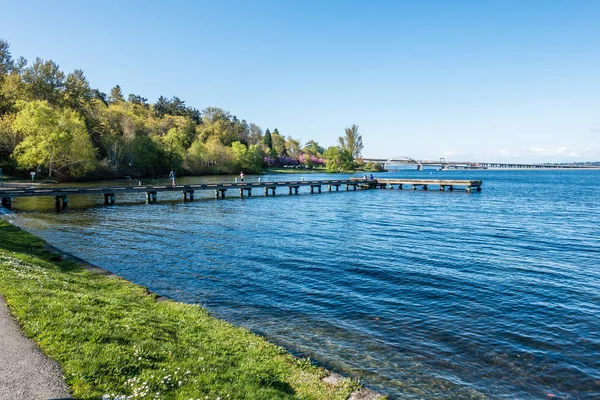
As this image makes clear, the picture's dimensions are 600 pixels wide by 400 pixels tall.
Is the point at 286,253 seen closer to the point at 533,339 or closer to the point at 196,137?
the point at 533,339

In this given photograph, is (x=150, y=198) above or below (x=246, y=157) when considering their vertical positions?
below

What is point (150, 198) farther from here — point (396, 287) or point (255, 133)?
point (255, 133)

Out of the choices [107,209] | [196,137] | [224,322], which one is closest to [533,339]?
[224,322]

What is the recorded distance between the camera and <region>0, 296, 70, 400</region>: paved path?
5.61 meters

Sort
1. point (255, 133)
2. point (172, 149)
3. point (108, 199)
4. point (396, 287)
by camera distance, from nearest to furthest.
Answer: point (396, 287) → point (108, 199) → point (172, 149) → point (255, 133)

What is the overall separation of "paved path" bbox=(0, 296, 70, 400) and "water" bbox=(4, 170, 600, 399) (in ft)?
19.2

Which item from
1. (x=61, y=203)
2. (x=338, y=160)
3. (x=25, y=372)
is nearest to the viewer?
(x=25, y=372)

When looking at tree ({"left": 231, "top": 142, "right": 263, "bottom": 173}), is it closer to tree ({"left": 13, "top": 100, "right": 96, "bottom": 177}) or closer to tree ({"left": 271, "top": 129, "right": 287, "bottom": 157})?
tree ({"left": 271, "top": 129, "right": 287, "bottom": 157})

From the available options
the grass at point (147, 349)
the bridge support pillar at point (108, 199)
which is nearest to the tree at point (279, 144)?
the bridge support pillar at point (108, 199)

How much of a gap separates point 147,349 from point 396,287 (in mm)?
11157

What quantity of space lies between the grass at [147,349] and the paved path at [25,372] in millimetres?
155

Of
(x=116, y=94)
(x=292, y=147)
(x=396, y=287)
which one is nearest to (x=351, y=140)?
(x=292, y=147)

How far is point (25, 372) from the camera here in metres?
6.16

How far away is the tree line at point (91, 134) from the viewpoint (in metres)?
62.5
